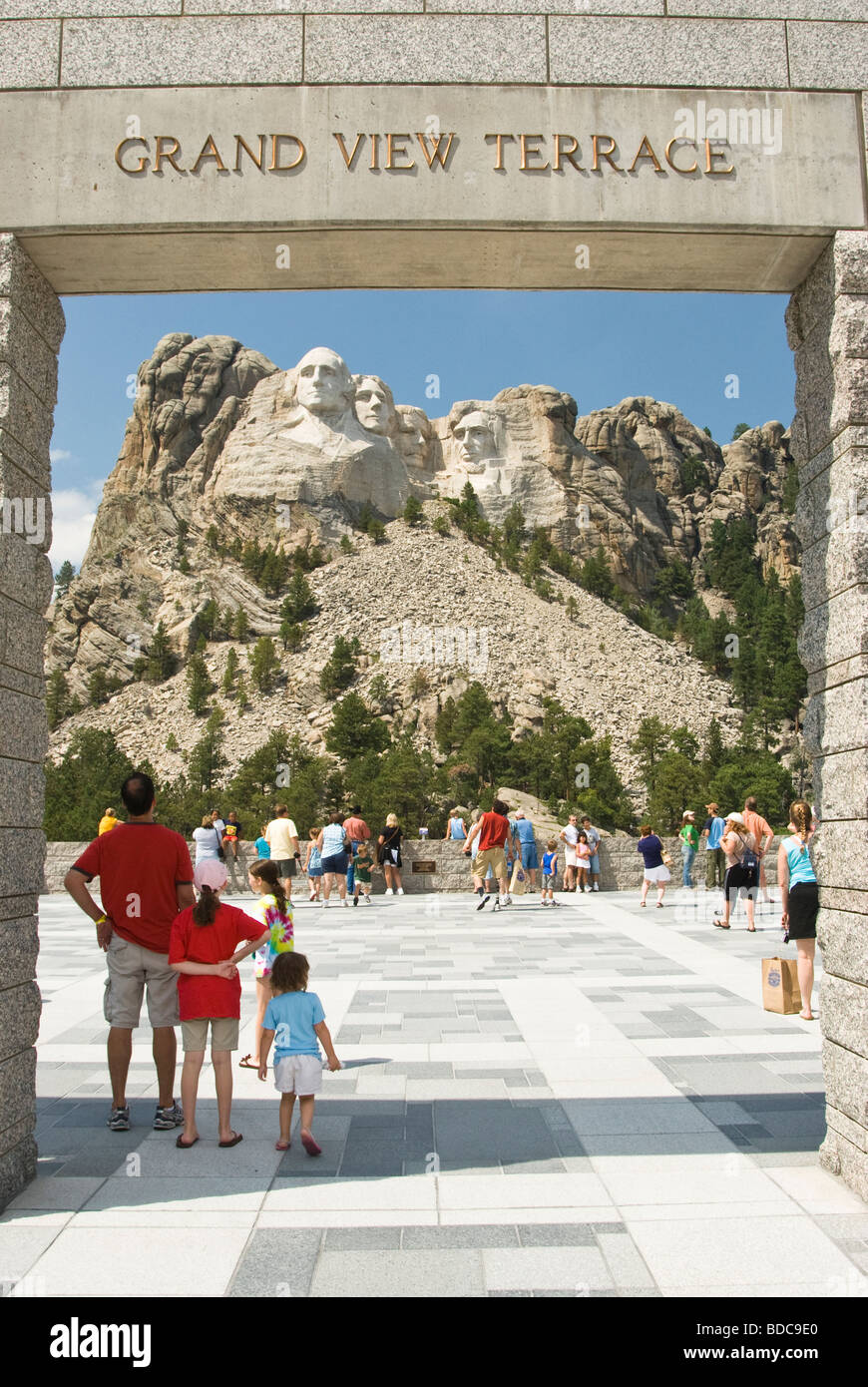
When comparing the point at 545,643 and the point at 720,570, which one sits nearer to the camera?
the point at 545,643

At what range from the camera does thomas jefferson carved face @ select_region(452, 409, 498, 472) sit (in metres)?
108

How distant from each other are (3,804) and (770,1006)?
487 cm

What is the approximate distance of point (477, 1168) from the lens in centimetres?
416

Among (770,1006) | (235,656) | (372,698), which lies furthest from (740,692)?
(770,1006)

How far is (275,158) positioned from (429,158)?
2.17 ft

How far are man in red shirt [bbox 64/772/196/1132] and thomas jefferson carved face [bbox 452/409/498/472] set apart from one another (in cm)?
10527

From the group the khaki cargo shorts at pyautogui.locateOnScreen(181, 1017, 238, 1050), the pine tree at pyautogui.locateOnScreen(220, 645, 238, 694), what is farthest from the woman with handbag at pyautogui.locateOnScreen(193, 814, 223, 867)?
the pine tree at pyautogui.locateOnScreen(220, 645, 238, 694)

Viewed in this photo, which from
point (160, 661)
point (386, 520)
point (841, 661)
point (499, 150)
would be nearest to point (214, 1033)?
point (841, 661)

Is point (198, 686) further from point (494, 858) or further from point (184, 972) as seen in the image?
point (184, 972)

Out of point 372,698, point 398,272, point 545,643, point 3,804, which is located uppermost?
point 545,643

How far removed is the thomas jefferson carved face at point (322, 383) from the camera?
3782 inches

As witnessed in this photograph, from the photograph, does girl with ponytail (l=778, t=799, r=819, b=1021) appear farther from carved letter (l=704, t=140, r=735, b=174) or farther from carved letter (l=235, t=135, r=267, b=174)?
carved letter (l=235, t=135, r=267, b=174)

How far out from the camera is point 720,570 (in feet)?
356
